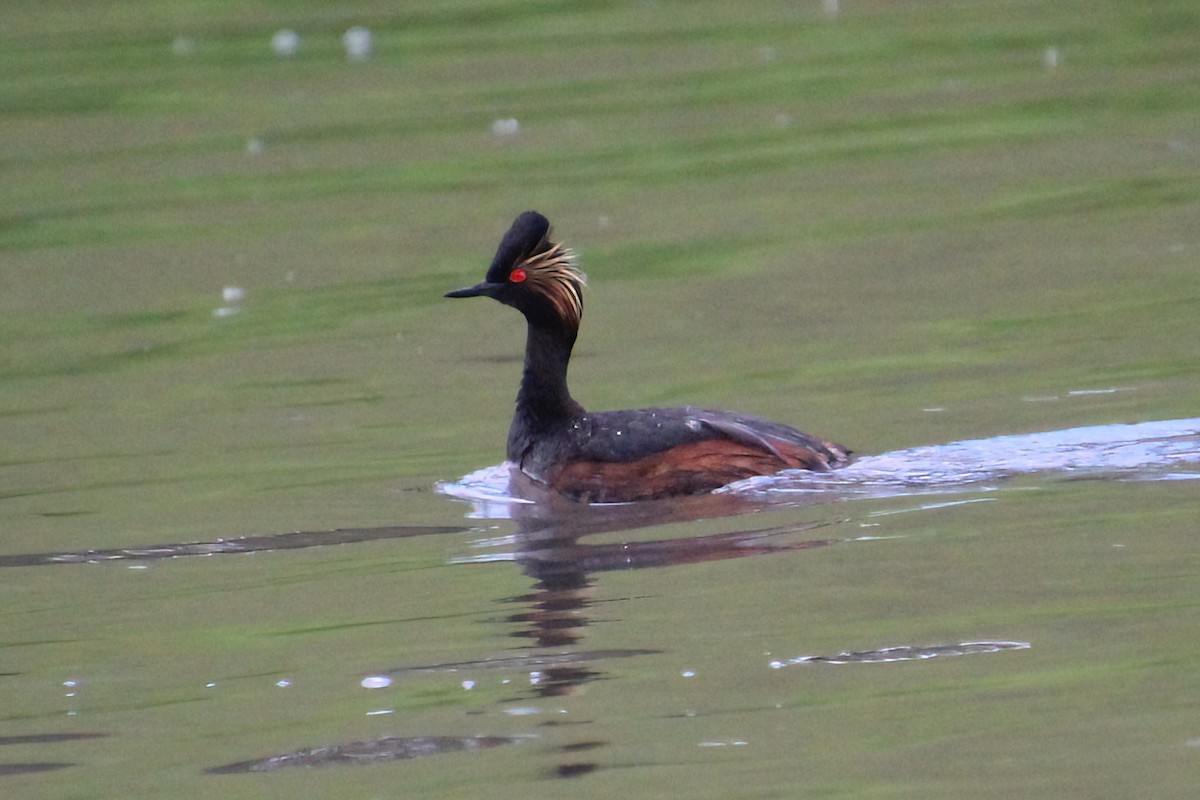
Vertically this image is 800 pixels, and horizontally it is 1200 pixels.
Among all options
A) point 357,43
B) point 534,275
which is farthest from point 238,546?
point 357,43

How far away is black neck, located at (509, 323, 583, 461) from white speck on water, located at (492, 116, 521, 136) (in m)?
7.90

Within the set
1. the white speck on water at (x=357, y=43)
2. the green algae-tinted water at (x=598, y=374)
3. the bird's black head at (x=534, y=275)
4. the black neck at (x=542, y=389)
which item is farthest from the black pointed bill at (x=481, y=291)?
the white speck on water at (x=357, y=43)

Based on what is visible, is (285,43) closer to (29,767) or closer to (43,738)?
(43,738)

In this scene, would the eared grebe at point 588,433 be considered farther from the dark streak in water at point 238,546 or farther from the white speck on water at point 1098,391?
the white speck on water at point 1098,391

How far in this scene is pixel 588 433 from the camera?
31.1 ft

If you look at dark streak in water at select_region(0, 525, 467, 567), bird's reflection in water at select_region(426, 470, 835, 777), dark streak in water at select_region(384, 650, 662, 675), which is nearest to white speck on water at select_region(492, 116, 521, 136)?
bird's reflection in water at select_region(426, 470, 835, 777)

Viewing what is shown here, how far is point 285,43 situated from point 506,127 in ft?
14.0

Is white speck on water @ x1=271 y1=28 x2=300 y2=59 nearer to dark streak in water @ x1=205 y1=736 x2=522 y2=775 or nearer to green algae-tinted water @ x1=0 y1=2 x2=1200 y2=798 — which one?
green algae-tinted water @ x1=0 y1=2 x2=1200 y2=798

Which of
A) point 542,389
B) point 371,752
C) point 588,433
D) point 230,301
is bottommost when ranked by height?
point 371,752

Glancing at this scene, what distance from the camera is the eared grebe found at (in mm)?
9164

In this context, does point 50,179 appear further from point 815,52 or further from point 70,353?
point 815,52

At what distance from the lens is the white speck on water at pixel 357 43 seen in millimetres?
20750

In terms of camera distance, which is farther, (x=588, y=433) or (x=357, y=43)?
(x=357, y=43)

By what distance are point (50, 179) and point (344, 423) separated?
24.8 feet
